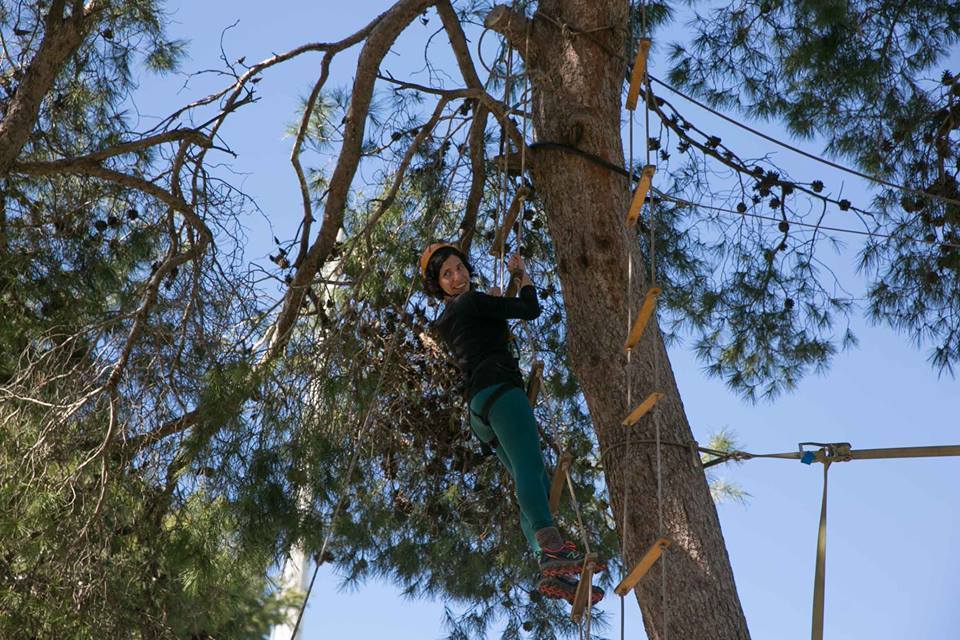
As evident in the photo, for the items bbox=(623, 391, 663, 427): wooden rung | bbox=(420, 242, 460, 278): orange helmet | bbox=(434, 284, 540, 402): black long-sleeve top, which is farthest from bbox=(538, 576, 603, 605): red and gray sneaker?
bbox=(420, 242, 460, 278): orange helmet

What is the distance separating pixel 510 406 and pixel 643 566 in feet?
1.97

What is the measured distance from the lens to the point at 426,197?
5.27 metres

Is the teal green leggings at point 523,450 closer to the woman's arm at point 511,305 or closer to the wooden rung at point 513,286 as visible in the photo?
the woman's arm at point 511,305

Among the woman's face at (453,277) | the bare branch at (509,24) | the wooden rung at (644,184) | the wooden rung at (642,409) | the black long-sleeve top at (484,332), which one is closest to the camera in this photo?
the wooden rung at (642,409)

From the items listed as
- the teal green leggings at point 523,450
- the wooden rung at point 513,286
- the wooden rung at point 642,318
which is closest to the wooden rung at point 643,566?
the teal green leggings at point 523,450

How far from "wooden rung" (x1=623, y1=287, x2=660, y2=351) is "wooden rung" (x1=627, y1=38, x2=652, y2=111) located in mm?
732

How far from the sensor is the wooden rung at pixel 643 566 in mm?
3299

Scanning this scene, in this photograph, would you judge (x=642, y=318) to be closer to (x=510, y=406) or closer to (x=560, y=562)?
(x=510, y=406)

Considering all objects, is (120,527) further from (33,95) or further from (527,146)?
(527,146)

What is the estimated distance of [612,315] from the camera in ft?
13.1

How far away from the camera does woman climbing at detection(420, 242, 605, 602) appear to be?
11.6ft

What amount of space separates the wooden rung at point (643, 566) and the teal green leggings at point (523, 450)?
0.99 ft

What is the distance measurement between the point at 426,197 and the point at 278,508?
1.44 metres

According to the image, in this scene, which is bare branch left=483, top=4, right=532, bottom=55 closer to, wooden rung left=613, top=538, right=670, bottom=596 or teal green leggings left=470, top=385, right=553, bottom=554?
teal green leggings left=470, top=385, right=553, bottom=554
